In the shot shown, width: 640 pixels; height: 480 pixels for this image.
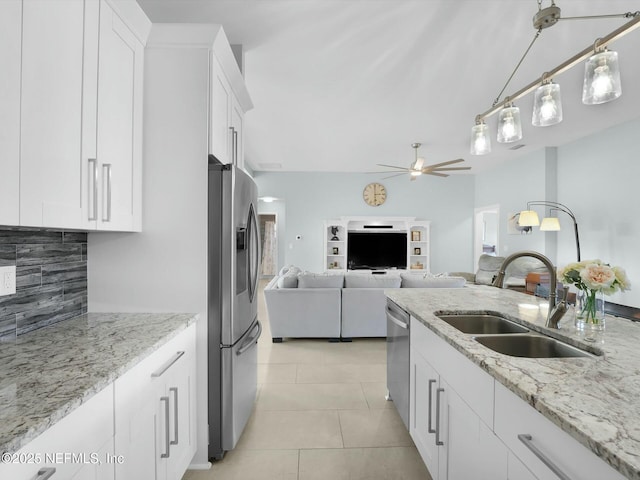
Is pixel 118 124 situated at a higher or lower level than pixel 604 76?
lower

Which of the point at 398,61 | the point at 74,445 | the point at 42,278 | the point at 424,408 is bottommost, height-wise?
the point at 424,408

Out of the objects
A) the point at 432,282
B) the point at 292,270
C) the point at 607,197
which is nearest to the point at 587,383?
the point at 432,282

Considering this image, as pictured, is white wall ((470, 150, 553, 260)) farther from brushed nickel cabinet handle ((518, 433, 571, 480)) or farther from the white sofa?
brushed nickel cabinet handle ((518, 433, 571, 480))

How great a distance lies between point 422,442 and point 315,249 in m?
5.90

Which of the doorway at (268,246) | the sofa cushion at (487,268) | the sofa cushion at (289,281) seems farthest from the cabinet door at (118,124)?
the doorway at (268,246)

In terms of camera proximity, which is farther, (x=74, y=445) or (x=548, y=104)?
(x=548, y=104)

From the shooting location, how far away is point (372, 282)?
4066mm

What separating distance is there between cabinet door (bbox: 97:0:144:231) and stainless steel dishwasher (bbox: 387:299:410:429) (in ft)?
5.34

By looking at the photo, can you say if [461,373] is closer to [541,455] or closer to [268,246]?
[541,455]

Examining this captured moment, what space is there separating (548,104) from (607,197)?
4212 millimetres

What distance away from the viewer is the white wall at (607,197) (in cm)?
432

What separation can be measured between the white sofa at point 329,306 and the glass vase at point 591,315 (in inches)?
99.6

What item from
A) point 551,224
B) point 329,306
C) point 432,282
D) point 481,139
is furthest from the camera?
point 551,224

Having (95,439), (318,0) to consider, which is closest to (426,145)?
(318,0)
